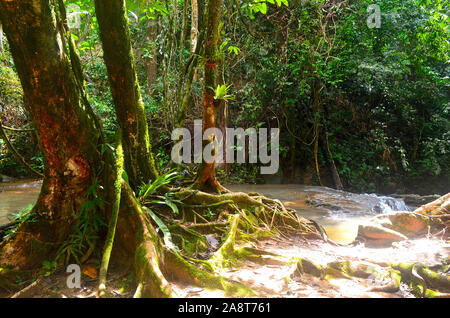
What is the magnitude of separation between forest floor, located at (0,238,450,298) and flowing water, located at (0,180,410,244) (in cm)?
116

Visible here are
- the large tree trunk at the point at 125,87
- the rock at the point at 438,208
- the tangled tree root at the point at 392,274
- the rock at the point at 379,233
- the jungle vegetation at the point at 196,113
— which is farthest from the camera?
the rock at the point at 438,208

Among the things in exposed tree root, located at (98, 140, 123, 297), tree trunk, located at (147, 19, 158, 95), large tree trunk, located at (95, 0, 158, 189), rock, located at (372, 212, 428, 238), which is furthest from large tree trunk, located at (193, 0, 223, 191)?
tree trunk, located at (147, 19, 158, 95)

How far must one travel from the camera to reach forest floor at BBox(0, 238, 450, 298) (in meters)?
2.21

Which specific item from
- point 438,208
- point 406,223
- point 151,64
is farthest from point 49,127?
point 151,64

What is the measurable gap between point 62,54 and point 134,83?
860 mm

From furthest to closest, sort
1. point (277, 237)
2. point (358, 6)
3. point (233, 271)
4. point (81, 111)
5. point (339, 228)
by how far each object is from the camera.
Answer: point (358, 6)
point (339, 228)
point (277, 237)
point (233, 271)
point (81, 111)

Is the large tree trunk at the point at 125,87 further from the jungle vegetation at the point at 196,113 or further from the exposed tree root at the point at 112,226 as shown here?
the exposed tree root at the point at 112,226

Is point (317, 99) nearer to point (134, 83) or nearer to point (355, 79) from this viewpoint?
point (355, 79)

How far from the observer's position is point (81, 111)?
2543 millimetres

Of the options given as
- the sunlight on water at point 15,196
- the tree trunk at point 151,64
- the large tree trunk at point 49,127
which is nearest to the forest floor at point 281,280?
the large tree trunk at point 49,127

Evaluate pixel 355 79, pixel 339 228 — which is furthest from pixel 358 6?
pixel 339 228

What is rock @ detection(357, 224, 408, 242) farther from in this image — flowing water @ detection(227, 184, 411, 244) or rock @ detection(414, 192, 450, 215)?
rock @ detection(414, 192, 450, 215)

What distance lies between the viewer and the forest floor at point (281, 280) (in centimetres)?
221

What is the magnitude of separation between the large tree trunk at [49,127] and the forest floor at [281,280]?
0.35 metres
